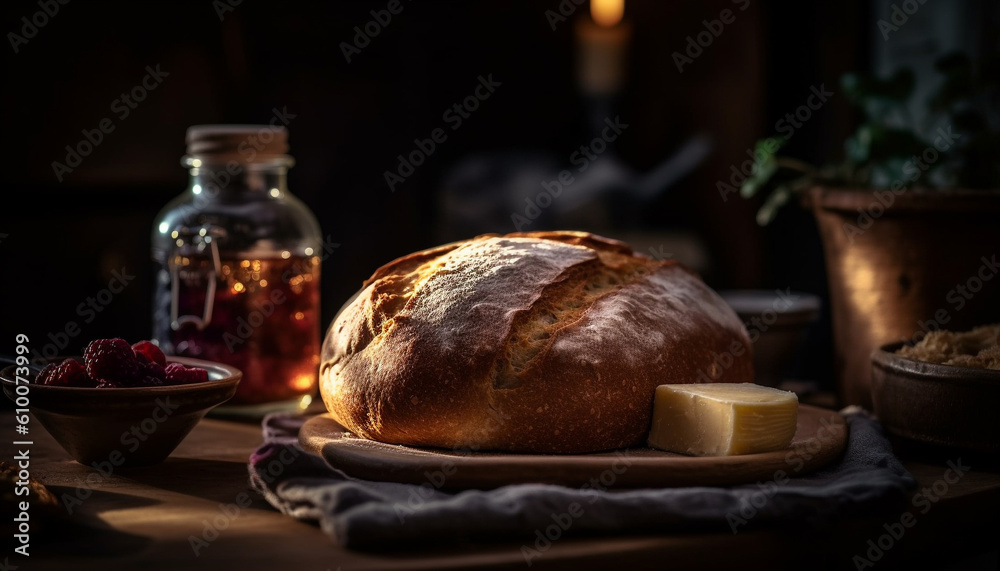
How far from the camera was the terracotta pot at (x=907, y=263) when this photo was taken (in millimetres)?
1829

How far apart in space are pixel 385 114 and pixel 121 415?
1.98m

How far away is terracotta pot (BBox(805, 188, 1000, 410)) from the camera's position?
6.00 feet

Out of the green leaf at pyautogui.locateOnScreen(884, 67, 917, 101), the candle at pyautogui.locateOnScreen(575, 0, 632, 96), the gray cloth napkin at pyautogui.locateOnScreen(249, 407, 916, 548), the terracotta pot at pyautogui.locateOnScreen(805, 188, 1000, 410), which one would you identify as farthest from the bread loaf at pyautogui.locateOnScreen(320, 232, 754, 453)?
the candle at pyautogui.locateOnScreen(575, 0, 632, 96)

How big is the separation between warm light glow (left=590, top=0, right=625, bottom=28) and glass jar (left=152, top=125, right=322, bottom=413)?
1.82 metres

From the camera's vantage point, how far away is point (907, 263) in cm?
189

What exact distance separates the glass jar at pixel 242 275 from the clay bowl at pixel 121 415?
1.04 ft

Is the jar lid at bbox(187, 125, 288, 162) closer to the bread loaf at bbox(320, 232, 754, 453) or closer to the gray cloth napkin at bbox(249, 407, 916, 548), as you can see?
the bread loaf at bbox(320, 232, 754, 453)

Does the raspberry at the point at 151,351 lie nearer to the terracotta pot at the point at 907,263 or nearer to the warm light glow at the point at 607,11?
the terracotta pot at the point at 907,263

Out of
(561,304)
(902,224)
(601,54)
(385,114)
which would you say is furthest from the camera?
(601,54)

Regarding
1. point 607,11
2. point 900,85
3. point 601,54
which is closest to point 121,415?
point 900,85

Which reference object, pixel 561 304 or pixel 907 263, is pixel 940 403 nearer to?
pixel 907 263

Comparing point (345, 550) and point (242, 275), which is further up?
point (242, 275)

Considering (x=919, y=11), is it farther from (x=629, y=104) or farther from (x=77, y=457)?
(x=77, y=457)

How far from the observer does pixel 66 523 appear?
4.06ft
